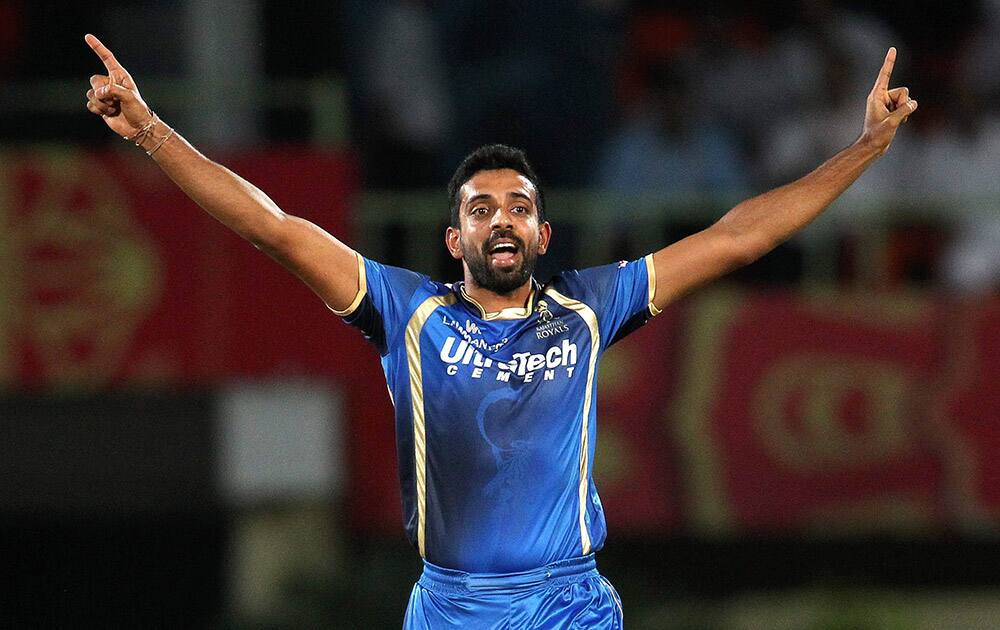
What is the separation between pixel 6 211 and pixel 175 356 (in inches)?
48.2

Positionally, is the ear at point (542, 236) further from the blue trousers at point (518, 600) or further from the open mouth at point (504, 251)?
the blue trousers at point (518, 600)

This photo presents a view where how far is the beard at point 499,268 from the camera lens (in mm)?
6125

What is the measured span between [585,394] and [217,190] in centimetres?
133

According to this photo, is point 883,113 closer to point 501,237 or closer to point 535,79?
point 501,237

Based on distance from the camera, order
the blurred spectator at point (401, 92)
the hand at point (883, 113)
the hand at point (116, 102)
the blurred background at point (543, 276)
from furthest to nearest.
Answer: the blurred spectator at point (401, 92) < the blurred background at point (543, 276) < the hand at point (883, 113) < the hand at point (116, 102)

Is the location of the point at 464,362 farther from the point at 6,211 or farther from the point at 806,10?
the point at 806,10

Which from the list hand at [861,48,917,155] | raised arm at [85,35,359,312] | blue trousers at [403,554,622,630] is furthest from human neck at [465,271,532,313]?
hand at [861,48,917,155]

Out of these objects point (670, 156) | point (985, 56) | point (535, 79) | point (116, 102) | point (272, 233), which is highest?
point (985, 56)

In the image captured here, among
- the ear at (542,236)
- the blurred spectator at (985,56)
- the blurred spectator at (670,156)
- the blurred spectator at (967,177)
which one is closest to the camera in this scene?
the ear at (542,236)

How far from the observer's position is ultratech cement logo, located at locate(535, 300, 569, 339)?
619cm

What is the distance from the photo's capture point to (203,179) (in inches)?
232

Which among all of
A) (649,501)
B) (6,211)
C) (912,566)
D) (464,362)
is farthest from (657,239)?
(464,362)

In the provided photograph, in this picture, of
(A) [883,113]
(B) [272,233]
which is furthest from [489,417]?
(A) [883,113]

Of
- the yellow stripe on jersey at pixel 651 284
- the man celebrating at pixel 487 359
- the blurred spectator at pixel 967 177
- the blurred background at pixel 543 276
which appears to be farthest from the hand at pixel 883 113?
the blurred spectator at pixel 967 177
